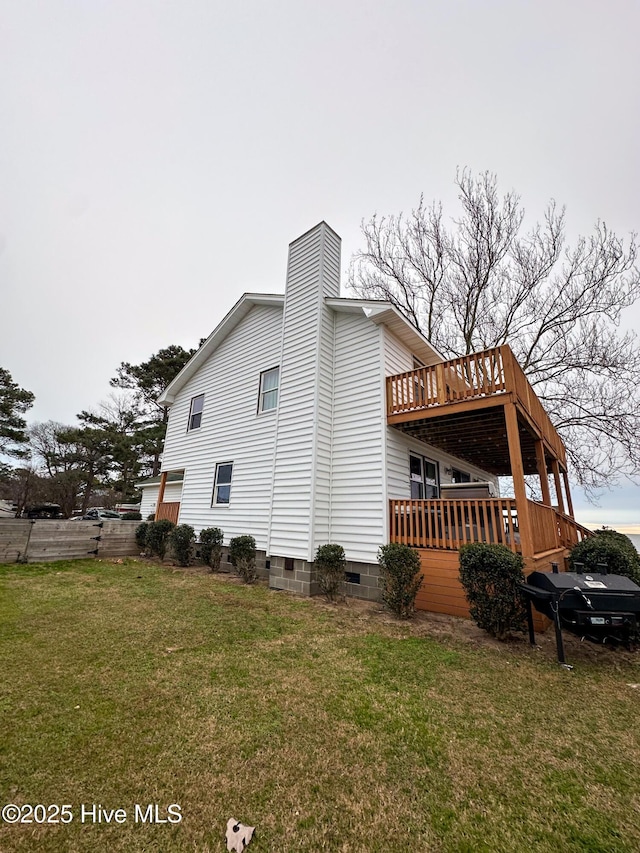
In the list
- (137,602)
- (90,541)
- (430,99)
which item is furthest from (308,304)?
(90,541)

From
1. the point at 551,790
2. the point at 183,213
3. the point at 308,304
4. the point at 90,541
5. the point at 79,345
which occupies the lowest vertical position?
the point at 551,790

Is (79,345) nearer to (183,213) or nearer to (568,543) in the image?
(183,213)

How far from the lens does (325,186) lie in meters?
14.2

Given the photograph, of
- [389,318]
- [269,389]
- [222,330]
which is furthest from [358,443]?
[222,330]

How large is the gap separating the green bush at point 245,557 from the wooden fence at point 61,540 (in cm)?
504

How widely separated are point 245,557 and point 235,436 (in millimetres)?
3730

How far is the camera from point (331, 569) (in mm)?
7094

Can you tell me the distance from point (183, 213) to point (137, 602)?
14995mm

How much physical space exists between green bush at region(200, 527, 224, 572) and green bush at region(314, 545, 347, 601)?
4002 mm

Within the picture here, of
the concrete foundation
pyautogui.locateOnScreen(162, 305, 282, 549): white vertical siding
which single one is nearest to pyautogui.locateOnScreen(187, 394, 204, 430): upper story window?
pyautogui.locateOnScreen(162, 305, 282, 549): white vertical siding

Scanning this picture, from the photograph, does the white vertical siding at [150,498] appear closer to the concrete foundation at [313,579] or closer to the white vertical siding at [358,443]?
the concrete foundation at [313,579]

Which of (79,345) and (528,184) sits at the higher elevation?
(528,184)

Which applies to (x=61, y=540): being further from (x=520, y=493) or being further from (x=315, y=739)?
(x=520, y=493)

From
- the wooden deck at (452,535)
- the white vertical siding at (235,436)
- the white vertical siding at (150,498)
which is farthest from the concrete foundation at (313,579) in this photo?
the white vertical siding at (150,498)
